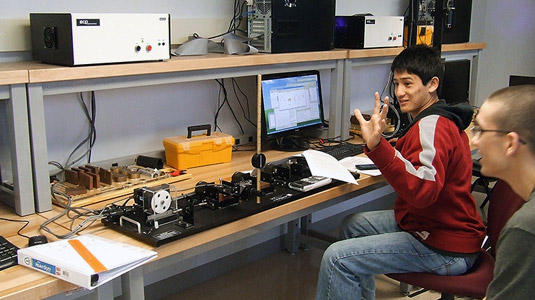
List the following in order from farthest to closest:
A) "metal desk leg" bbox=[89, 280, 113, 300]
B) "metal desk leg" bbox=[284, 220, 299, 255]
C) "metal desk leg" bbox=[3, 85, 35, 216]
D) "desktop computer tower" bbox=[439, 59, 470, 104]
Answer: "desktop computer tower" bbox=[439, 59, 470, 104] → "metal desk leg" bbox=[284, 220, 299, 255] → "metal desk leg" bbox=[3, 85, 35, 216] → "metal desk leg" bbox=[89, 280, 113, 300]

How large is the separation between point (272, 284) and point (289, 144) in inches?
29.9

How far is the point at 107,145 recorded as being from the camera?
94.2 inches

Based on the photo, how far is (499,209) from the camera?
2.03m

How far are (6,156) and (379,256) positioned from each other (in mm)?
1363

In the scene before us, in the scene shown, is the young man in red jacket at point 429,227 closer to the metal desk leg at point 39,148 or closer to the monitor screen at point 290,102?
the monitor screen at point 290,102

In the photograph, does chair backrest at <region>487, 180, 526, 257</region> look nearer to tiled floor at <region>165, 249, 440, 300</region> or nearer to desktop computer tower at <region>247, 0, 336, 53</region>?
tiled floor at <region>165, 249, 440, 300</region>

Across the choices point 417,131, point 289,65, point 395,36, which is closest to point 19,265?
point 417,131

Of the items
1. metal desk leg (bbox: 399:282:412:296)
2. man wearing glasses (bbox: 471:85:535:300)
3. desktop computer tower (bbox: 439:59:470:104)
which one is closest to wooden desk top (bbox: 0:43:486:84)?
desktop computer tower (bbox: 439:59:470:104)

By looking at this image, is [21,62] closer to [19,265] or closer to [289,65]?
[19,265]

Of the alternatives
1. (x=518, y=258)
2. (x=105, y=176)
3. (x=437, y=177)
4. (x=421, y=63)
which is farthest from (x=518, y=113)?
(x=105, y=176)

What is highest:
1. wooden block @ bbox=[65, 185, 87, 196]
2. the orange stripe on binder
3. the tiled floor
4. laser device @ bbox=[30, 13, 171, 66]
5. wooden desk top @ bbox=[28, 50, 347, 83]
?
laser device @ bbox=[30, 13, 171, 66]

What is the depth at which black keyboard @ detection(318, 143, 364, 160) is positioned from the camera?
2638mm

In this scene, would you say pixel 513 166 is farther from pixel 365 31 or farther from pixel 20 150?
pixel 365 31

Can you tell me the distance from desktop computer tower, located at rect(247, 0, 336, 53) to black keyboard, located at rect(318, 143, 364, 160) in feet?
1.64
